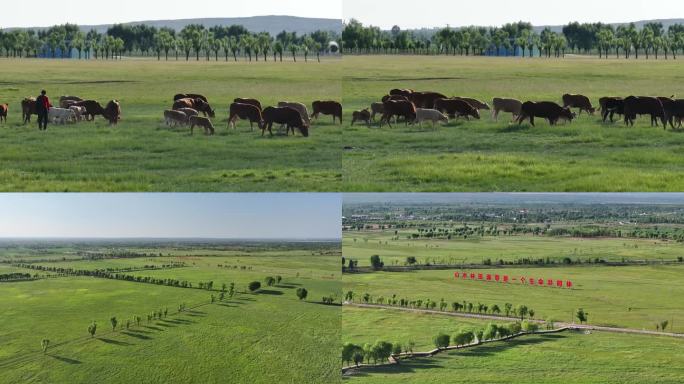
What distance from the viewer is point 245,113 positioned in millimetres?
24109

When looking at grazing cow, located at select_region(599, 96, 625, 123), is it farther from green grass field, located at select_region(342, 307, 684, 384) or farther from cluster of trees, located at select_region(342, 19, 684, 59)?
cluster of trees, located at select_region(342, 19, 684, 59)

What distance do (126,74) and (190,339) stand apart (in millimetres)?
31352

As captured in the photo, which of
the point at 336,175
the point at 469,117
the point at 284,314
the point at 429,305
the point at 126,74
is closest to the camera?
the point at 336,175

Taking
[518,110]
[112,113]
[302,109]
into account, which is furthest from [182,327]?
[518,110]

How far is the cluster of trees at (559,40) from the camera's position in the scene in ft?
208

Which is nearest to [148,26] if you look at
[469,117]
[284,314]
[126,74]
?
[126,74]

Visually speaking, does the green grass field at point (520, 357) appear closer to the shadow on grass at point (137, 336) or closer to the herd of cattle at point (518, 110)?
the shadow on grass at point (137, 336)

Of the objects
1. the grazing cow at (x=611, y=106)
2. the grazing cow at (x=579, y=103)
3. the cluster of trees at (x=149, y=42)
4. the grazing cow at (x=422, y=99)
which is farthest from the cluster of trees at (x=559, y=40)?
the grazing cow at (x=611, y=106)

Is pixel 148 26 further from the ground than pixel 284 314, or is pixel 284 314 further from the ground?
pixel 148 26

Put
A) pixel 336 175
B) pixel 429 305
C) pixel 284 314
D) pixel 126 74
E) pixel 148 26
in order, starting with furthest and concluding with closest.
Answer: pixel 148 26 → pixel 126 74 → pixel 284 314 → pixel 429 305 → pixel 336 175

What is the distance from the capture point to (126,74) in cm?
4697

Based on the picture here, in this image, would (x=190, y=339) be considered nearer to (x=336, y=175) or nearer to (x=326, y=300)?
(x=326, y=300)

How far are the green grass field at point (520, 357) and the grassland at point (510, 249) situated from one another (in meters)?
1.22

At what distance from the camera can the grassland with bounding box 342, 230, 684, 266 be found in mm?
16781
